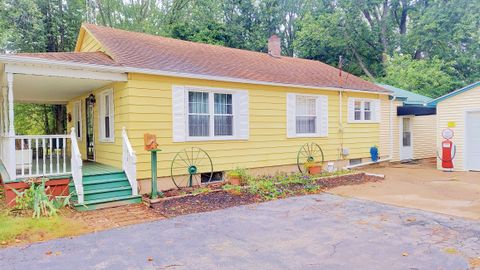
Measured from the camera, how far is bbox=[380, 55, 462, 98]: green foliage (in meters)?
19.9

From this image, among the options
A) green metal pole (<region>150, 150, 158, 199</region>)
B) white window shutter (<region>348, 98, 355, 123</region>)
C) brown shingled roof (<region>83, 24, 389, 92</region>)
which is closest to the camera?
green metal pole (<region>150, 150, 158, 199</region>)

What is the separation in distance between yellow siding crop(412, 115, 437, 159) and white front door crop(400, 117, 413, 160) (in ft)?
0.92

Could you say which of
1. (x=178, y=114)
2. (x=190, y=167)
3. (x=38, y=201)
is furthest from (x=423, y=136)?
(x=38, y=201)

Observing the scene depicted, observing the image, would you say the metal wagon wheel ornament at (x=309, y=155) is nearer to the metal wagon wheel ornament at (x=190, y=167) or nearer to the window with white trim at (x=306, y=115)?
the window with white trim at (x=306, y=115)

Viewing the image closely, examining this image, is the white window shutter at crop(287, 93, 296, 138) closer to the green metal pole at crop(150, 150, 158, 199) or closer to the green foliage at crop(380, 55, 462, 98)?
the green metal pole at crop(150, 150, 158, 199)

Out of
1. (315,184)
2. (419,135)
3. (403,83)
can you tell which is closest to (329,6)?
(403,83)

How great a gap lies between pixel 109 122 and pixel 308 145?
6227 mm

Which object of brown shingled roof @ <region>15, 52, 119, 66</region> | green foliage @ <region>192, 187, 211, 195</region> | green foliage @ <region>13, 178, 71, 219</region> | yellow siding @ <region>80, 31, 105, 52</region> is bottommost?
green foliage @ <region>192, 187, 211, 195</region>

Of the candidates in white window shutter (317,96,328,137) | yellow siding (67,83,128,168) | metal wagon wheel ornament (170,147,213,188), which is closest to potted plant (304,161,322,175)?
white window shutter (317,96,328,137)

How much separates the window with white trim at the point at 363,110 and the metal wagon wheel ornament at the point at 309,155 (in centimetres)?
192

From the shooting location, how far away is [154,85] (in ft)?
26.5

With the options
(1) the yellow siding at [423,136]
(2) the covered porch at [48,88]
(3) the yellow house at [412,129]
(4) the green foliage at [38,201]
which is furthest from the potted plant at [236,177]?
(1) the yellow siding at [423,136]

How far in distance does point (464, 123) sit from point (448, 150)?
1063 millimetres

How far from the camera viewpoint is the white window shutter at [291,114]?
Result: 10.7 m
